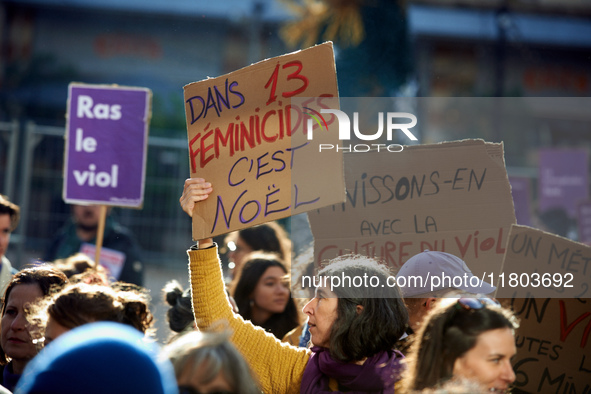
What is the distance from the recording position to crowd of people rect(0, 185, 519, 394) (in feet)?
4.81

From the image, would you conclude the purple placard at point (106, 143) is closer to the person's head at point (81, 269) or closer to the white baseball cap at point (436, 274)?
the person's head at point (81, 269)

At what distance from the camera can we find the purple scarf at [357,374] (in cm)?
236

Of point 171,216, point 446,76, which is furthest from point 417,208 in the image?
point 446,76

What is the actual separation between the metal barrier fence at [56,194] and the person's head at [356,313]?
19.1 feet

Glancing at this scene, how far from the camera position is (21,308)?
3057 mm

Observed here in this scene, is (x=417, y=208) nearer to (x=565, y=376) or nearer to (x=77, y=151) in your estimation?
(x=565, y=376)

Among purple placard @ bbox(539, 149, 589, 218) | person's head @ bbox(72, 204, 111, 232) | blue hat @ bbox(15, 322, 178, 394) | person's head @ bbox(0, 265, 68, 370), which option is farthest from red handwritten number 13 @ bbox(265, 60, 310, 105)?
purple placard @ bbox(539, 149, 589, 218)

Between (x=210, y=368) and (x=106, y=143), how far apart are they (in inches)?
121

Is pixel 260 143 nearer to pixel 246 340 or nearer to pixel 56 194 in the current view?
pixel 246 340

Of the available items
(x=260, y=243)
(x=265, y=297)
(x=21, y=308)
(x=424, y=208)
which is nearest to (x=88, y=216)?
(x=260, y=243)

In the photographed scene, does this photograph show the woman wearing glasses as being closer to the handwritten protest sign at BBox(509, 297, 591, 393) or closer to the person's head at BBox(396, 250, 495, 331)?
the person's head at BBox(396, 250, 495, 331)

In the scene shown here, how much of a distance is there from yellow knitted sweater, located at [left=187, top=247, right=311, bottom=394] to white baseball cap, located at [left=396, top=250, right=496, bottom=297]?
1.73 feet

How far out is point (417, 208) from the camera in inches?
130

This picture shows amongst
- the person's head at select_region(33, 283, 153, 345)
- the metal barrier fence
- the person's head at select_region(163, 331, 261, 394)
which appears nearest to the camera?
the person's head at select_region(163, 331, 261, 394)
